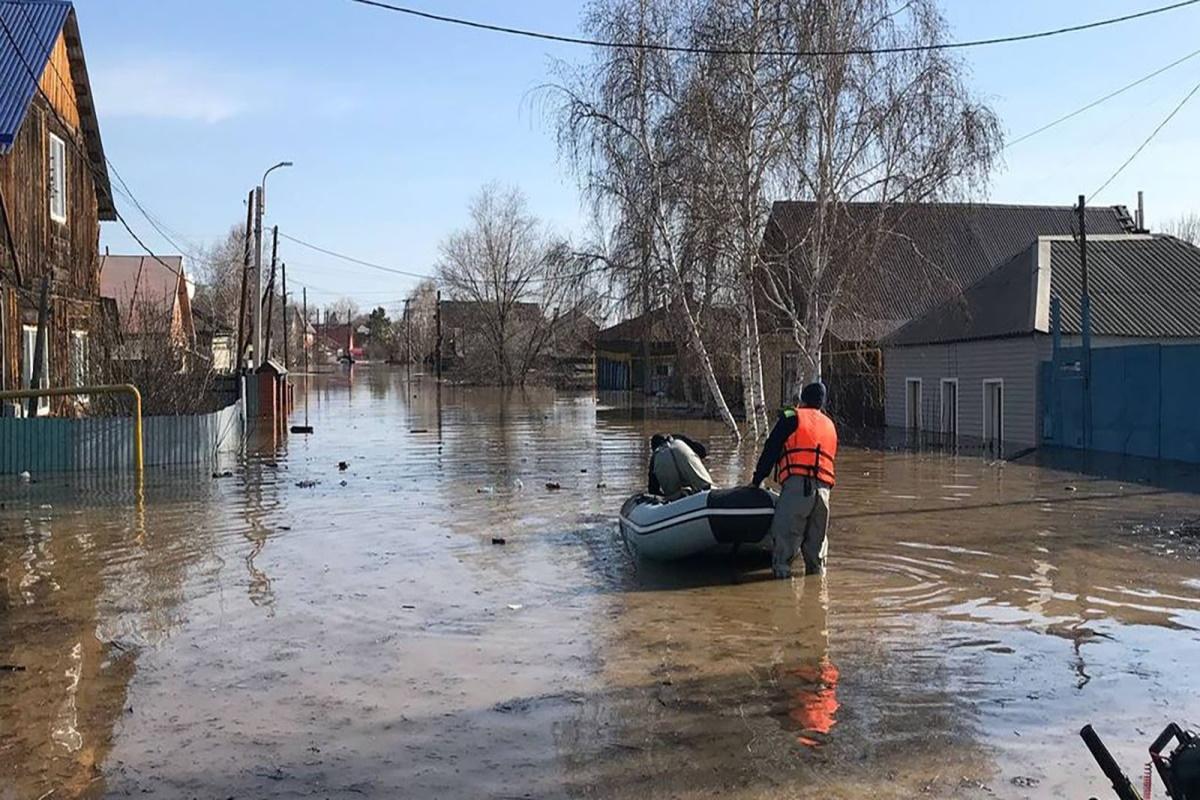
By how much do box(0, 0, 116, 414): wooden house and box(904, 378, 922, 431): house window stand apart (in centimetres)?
2036

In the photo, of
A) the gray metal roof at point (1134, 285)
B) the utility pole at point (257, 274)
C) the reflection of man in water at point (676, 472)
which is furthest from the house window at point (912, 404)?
the reflection of man in water at point (676, 472)

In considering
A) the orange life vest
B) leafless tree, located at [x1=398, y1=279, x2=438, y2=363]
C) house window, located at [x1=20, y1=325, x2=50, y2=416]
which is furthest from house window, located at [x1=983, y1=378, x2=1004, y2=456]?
leafless tree, located at [x1=398, y1=279, x2=438, y2=363]

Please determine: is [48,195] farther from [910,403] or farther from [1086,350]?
[910,403]

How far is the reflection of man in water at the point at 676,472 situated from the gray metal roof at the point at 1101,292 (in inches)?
576

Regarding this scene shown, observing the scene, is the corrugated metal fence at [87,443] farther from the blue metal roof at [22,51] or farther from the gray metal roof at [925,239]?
the gray metal roof at [925,239]

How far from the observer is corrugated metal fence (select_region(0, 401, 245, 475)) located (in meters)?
19.1

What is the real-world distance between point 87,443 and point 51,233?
5459 mm

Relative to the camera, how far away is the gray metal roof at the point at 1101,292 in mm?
25625

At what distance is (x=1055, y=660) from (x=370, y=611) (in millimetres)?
5040

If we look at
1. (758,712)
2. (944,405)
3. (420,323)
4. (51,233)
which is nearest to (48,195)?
(51,233)

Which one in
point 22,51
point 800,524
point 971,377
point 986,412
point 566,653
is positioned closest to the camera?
point 566,653

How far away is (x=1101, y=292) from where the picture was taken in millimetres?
26469

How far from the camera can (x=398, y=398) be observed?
52812 mm

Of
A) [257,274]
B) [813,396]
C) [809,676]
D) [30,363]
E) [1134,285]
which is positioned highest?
[257,274]
